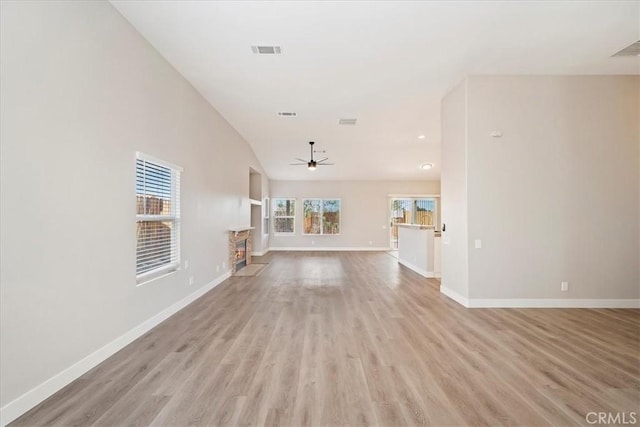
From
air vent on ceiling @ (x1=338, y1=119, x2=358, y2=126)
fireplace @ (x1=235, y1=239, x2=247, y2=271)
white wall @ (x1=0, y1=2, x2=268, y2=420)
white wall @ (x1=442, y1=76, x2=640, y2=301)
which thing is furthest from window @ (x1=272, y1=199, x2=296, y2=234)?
white wall @ (x1=442, y1=76, x2=640, y2=301)

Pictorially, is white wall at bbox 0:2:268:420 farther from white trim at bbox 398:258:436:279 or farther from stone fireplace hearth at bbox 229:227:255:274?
white trim at bbox 398:258:436:279

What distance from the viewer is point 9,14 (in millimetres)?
1903

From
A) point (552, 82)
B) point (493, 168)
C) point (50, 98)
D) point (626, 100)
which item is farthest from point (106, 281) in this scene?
point (626, 100)

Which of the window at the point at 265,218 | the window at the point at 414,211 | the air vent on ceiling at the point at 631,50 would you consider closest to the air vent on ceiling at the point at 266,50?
the air vent on ceiling at the point at 631,50

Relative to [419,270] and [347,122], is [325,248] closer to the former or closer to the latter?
[419,270]

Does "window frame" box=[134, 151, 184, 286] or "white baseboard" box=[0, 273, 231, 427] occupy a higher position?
"window frame" box=[134, 151, 184, 286]

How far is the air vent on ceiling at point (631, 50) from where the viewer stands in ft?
11.9

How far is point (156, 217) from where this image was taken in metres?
3.72

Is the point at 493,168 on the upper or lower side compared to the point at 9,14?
lower

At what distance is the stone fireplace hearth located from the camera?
6.75m

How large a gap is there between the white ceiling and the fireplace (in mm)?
3128

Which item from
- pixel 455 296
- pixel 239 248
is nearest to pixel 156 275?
pixel 239 248

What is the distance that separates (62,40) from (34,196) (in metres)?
1.20

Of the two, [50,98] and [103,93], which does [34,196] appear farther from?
[103,93]
